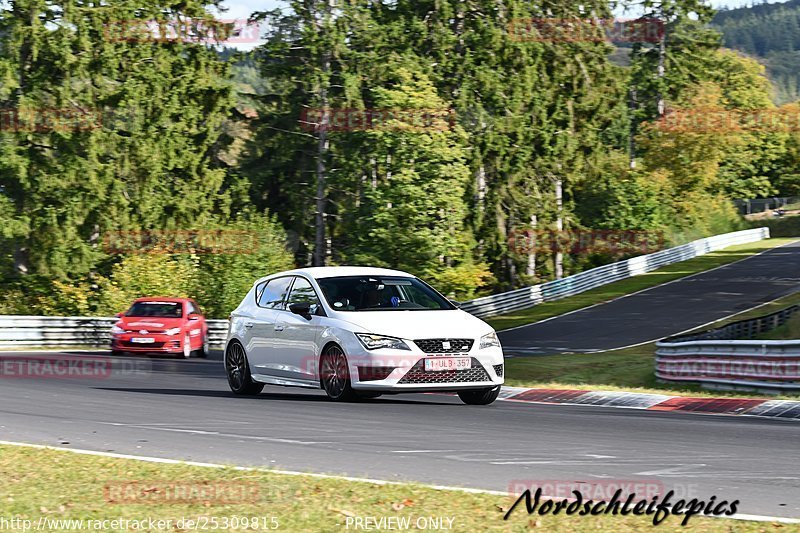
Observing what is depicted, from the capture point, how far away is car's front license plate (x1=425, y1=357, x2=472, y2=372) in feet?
47.5

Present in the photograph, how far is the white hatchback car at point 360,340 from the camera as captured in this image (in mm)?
14508

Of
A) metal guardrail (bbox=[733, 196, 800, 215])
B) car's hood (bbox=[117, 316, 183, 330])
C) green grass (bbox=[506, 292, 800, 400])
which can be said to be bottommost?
green grass (bbox=[506, 292, 800, 400])

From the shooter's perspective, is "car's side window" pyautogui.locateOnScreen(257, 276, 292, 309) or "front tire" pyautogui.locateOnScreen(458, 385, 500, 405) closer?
"front tire" pyautogui.locateOnScreen(458, 385, 500, 405)

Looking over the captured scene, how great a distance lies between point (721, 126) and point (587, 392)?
241 feet

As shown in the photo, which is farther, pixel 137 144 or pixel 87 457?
pixel 137 144

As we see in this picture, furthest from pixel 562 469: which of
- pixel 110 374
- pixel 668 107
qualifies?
pixel 668 107

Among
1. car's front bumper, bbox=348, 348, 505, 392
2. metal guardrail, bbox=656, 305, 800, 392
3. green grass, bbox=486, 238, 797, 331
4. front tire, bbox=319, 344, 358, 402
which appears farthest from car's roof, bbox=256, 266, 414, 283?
green grass, bbox=486, 238, 797, 331

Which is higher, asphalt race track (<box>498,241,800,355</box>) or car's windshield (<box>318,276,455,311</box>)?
car's windshield (<box>318,276,455,311</box>)

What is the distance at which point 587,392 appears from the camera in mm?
18047

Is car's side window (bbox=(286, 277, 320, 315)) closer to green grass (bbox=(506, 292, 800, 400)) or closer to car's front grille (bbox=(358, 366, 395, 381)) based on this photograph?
car's front grille (bbox=(358, 366, 395, 381))

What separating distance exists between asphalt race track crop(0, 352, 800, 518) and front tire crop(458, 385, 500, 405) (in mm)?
177

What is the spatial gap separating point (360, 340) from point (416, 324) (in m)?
0.68

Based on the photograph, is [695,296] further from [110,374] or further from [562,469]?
[562,469]

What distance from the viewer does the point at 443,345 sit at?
14578 mm
